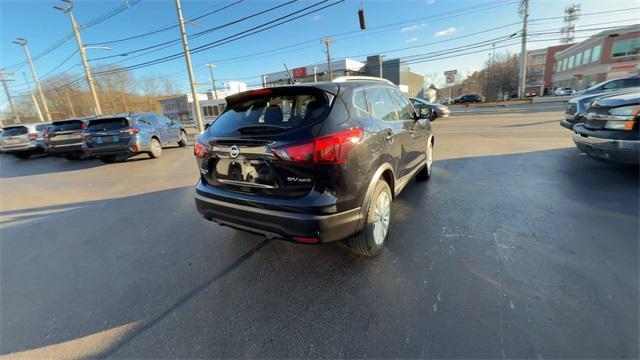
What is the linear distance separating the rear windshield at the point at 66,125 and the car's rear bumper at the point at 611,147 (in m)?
14.4

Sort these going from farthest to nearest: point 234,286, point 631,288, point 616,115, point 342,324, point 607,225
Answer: point 616,115 < point 607,225 < point 234,286 < point 631,288 < point 342,324

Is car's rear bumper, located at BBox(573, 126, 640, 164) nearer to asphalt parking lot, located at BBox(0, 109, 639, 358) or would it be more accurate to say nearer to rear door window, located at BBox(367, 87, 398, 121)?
asphalt parking lot, located at BBox(0, 109, 639, 358)

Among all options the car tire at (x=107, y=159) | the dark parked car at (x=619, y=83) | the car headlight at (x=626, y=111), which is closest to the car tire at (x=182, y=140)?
the car tire at (x=107, y=159)

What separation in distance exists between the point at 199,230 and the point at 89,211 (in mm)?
2712

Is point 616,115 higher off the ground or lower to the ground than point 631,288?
higher

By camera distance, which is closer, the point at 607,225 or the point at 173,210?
the point at 607,225

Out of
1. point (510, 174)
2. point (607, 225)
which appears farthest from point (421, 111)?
→ point (607, 225)

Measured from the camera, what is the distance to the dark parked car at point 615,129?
391 cm

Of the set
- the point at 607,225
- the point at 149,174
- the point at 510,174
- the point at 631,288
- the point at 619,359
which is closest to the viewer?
the point at 619,359

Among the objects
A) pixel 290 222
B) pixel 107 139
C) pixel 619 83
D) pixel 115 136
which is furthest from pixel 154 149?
pixel 619 83

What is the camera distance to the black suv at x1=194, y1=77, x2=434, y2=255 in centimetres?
214

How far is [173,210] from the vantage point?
14.7 ft

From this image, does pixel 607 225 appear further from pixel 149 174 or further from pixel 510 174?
pixel 149 174

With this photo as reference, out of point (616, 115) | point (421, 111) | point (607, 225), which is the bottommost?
point (607, 225)
